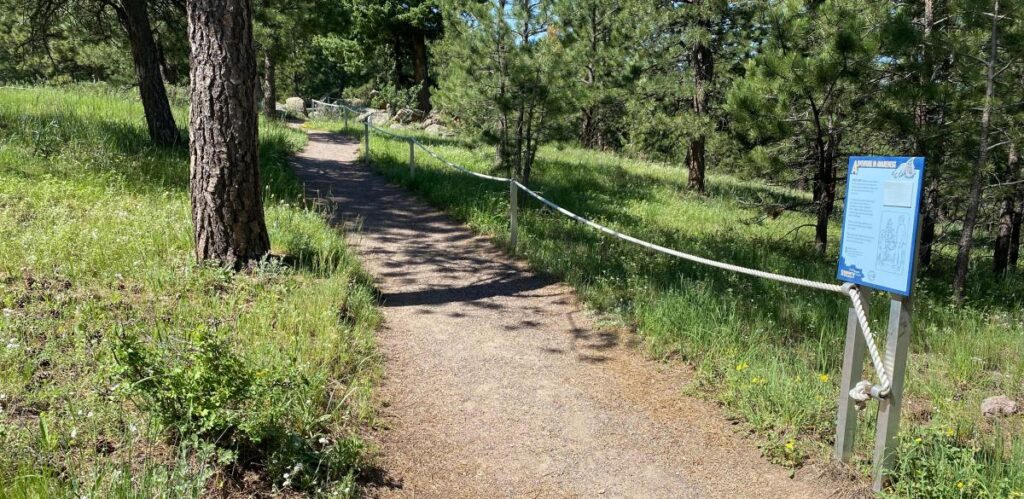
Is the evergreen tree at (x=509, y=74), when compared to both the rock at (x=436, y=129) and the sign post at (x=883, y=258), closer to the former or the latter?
the sign post at (x=883, y=258)

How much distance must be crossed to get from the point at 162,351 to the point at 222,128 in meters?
2.83

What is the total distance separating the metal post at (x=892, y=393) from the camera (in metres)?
3.16

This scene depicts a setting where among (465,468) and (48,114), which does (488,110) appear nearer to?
(48,114)

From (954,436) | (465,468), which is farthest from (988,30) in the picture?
(465,468)

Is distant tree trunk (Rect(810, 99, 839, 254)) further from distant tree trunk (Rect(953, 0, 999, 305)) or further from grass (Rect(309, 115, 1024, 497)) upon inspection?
distant tree trunk (Rect(953, 0, 999, 305))

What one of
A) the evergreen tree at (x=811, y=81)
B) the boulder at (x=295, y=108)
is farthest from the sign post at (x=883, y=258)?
the boulder at (x=295, y=108)

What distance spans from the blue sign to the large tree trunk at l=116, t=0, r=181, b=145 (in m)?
10.1

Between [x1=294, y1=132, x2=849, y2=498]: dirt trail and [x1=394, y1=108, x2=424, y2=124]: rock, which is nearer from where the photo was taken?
[x1=294, y1=132, x2=849, y2=498]: dirt trail

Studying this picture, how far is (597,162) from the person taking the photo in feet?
59.1

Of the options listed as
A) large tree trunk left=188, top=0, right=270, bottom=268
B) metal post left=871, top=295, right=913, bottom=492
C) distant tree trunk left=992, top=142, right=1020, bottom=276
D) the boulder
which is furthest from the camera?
the boulder

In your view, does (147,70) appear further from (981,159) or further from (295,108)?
(295,108)

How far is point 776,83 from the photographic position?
28.2ft

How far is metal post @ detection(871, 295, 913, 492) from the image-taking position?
10.4 feet

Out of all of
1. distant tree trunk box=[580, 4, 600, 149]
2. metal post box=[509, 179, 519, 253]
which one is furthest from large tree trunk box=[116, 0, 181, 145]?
distant tree trunk box=[580, 4, 600, 149]
